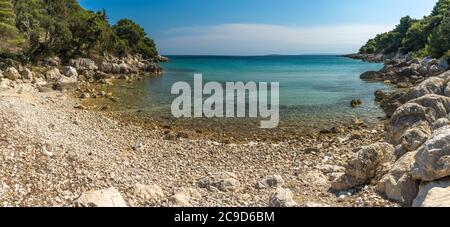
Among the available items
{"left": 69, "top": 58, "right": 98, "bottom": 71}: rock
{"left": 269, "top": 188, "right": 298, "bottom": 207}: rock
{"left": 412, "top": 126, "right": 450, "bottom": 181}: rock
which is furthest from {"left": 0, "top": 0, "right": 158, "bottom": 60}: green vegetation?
{"left": 412, "top": 126, "right": 450, "bottom": 181}: rock

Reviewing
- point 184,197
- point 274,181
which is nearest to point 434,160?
point 274,181

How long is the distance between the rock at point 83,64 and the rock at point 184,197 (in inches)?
1965

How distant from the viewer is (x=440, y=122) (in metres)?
12.2

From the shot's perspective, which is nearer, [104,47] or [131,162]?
[131,162]

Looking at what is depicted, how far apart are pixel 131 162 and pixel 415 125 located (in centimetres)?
1194

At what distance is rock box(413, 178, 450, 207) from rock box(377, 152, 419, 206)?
0.50 metres

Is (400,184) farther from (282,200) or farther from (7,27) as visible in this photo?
(7,27)

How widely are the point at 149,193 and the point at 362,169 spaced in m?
7.13

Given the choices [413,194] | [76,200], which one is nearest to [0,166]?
[76,200]

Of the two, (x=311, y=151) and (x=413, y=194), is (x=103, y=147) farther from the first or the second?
(x=413, y=194)

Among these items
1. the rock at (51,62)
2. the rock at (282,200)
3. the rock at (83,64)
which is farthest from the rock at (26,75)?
the rock at (282,200)

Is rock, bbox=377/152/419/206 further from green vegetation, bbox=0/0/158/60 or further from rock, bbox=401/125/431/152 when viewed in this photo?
green vegetation, bbox=0/0/158/60

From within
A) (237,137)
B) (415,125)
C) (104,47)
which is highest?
(104,47)

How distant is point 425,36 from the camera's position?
312 feet
